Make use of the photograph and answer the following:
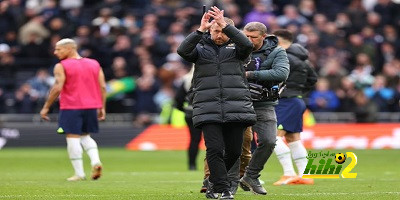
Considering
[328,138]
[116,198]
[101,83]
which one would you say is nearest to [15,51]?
[328,138]

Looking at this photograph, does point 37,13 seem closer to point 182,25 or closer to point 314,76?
point 182,25

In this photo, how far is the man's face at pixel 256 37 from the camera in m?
14.8

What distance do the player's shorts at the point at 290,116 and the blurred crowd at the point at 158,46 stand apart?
1327cm

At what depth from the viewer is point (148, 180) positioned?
59.9 feet

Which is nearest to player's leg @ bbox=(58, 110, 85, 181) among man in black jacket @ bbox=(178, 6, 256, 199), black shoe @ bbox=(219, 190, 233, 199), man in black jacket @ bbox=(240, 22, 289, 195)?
man in black jacket @ bbox=(240, 22, 289, 195)

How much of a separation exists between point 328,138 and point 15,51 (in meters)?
9.27

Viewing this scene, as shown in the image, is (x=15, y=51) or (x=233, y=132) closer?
(x=233, y=132)

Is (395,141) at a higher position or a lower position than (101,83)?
lower

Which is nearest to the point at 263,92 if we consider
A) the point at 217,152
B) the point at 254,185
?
the point at 254,185

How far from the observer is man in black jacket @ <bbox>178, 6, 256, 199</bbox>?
13281mm

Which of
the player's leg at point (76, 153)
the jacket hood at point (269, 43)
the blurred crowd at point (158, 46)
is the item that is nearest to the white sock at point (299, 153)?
the jacket hood at point (269, 43)

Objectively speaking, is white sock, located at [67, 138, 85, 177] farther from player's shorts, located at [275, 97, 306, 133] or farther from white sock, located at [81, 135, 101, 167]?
player's shorts, located at [275, 97, 306, 133]

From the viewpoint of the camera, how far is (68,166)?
23500mm

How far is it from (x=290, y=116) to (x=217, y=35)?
407cm
